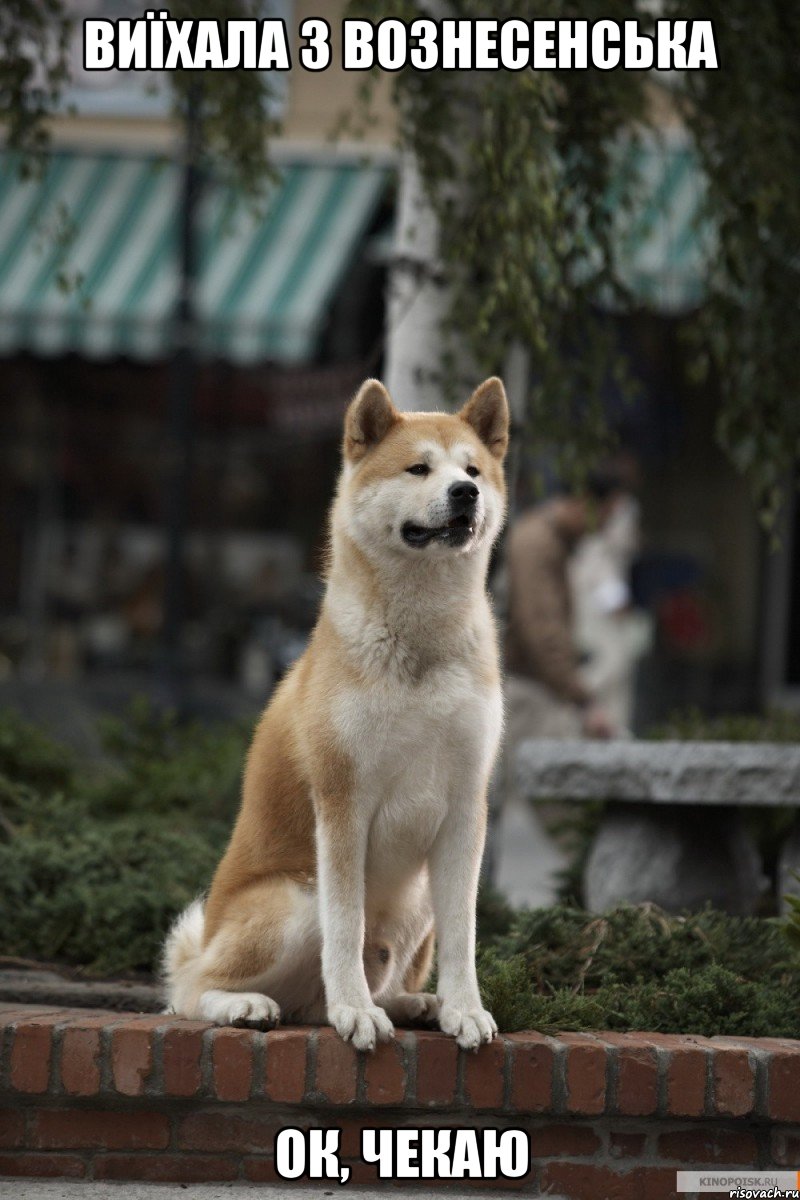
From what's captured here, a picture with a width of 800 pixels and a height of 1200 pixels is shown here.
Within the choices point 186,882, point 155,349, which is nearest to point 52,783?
point 186,882

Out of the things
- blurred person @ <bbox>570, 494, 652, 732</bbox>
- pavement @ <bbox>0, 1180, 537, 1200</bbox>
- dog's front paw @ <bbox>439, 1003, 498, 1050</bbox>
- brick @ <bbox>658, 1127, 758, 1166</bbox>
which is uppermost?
blurred person @ <bbox>570, 494, 652, 732</bbox>

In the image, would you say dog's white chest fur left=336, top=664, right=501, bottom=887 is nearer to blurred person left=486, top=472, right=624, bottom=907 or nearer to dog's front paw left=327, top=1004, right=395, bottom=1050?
dog's front paw left=327, top=1004, right=395, bottom=1050

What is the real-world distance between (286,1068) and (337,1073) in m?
0.11

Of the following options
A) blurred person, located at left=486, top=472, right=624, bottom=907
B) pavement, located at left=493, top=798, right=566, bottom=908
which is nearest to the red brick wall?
pavement, located at left=493, top=798, right=566, bottom=908

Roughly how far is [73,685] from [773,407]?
8.48 m

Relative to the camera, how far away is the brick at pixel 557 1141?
352 centimetres

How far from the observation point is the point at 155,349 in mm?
11898

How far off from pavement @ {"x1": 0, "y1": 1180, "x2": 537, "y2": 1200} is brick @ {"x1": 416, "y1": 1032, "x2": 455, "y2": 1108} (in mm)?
237

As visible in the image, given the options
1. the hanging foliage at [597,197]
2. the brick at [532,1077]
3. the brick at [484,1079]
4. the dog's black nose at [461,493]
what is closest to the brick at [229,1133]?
the brick at [484,1079]

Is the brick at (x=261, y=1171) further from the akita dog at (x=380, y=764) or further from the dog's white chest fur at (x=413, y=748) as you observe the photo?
the dog's white chest fur at (x=413, y=748)

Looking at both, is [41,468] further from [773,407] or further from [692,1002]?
[692,1002]

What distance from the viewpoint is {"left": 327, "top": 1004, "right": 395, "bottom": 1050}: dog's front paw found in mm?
3352

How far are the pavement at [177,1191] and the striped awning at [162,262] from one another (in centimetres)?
842

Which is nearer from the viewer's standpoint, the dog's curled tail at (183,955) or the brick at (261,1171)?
the brick at (261,1171)
